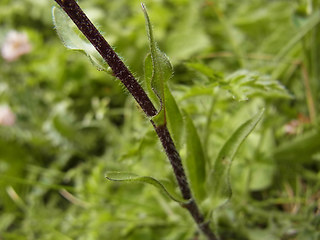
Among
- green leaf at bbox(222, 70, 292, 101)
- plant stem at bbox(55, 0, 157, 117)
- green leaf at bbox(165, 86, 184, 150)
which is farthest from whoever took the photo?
green leaf at bbox(222, 70, 292, 101)

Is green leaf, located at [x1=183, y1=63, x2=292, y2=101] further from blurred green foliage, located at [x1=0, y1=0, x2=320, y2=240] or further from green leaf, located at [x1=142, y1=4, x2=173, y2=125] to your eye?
green leaf, located at [x1=142, y1=4, x2=173, y2=125]

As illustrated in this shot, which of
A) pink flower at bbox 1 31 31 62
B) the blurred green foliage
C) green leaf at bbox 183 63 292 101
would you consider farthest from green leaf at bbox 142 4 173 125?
pink flower at bbox 1 31 31 62

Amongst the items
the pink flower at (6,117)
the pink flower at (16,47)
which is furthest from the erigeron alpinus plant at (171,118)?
the pink flower at (16,47)

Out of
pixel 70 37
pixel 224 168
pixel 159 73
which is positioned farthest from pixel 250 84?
pixel 70 37

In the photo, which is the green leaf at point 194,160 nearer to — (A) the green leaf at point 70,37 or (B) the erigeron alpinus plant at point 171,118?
(B) the erigeron alpinus plant at point 171,118

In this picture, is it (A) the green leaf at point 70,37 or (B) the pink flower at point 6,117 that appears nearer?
(A) the green leaf at point 70,37

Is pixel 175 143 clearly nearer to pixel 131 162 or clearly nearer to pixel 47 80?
pixel 131 162
